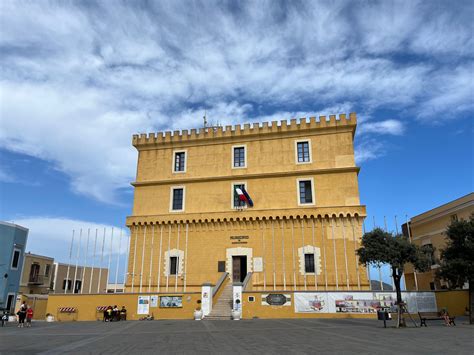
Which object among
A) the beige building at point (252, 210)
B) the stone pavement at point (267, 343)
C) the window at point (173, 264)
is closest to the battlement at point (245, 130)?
the beige building at point (252, 210)

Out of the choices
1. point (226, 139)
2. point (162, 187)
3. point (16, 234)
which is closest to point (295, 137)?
point (226, 139)

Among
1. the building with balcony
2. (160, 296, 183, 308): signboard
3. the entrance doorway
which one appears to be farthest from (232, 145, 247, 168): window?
the building with balcony

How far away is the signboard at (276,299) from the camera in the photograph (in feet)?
72.5

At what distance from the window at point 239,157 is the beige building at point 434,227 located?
13654 millimetres

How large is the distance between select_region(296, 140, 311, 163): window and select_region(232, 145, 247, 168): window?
4.24 metres

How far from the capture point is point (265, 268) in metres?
27.6

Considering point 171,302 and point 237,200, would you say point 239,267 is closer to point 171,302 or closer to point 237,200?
point 237,200

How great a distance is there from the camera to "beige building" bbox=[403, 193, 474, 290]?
1127 inches

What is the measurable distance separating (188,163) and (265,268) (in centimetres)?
1076

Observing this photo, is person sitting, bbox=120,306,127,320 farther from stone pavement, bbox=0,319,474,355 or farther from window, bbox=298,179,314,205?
window, bbox=298,179,314,205

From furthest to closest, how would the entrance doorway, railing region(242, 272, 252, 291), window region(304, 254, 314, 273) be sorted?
1. the entrance doorway
2. window region(304, 254, 314, 273)
3. railing region(242, 272, 252, 291)

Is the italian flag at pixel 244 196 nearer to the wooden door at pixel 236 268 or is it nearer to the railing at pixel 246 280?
the wooden door at pixel 236 268

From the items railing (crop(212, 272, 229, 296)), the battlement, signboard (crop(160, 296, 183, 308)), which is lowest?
signboard (crop(160, 296, 183, 308))

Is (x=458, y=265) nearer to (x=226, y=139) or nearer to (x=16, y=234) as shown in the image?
(x=226, y=139)
